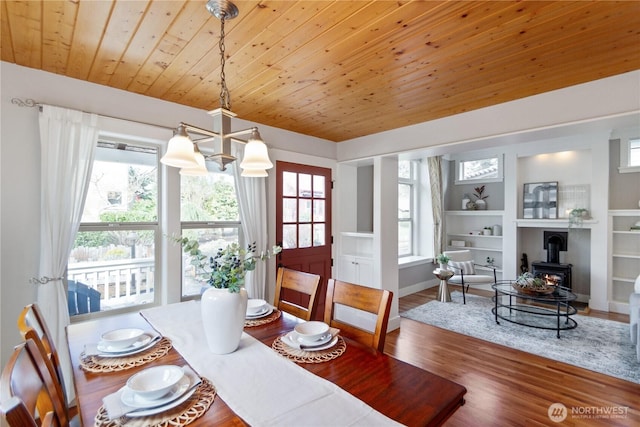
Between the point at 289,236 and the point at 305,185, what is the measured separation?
680mm

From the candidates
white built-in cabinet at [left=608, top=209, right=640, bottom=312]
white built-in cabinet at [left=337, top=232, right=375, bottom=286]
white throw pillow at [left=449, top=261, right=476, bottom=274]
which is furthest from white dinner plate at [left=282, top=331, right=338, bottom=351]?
white built-in cabinet at [left=608, top=209, right=640, bottom=312]

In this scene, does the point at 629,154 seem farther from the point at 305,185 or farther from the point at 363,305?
the point at 363,305

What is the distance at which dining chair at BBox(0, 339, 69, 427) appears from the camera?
2.24 ft

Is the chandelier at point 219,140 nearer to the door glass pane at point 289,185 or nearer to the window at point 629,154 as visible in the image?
the door glass pane at point 289,185

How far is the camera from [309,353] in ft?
4.54

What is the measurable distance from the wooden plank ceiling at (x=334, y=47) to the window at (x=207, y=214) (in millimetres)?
773

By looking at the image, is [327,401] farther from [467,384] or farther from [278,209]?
[278,209]

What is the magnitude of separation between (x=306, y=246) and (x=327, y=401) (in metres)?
2.82

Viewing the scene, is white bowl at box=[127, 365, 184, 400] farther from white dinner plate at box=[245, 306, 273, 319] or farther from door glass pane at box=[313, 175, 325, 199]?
door glass pane at box=[313, 175, 325, 199]

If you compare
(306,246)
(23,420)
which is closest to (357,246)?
(306,246)

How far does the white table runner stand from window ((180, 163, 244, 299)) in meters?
1.46

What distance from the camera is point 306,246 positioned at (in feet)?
12.6

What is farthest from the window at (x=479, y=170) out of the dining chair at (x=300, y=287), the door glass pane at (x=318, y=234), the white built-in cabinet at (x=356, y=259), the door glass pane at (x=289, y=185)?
the dining chair at (x=300, y=287)

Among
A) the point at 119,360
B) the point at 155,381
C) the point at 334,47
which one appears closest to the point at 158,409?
the point at 155,381
